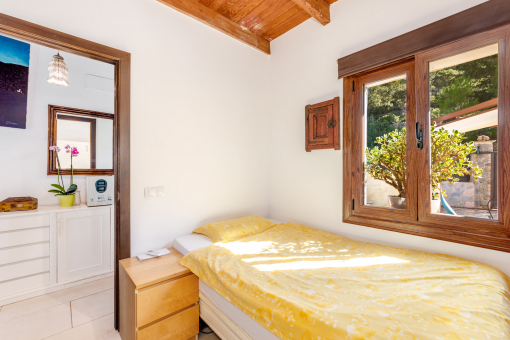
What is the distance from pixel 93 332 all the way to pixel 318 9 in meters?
3.33

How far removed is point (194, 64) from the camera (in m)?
2.25

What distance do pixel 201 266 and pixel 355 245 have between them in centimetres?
121

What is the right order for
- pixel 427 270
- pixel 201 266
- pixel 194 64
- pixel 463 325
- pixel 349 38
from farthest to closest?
pixel 194 64 < pixel 349 38 < pixel 201 266 < pixel 427 270 < pixel 463 325

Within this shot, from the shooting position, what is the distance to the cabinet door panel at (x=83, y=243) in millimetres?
2344

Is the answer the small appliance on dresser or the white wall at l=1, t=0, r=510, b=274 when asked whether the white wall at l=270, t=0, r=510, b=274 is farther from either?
the small appliance on dresser

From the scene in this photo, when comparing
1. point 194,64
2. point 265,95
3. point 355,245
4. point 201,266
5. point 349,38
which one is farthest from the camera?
point 265,95

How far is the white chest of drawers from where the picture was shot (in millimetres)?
2092

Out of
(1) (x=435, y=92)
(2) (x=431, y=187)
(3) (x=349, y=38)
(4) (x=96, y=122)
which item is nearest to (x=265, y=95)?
(3) (x=349, y=38)

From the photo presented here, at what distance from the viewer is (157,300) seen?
56.0 inches

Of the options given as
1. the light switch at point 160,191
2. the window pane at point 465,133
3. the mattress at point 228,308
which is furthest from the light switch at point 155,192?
the window pane at point 465,133

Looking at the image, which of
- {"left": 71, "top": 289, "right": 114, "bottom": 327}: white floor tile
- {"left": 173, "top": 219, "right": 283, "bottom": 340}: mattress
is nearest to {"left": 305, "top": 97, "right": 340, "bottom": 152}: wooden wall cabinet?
{"left": 173, "top": 219, "right": 283, "bottom": 340}: mattress

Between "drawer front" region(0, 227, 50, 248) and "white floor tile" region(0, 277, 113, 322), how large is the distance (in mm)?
539

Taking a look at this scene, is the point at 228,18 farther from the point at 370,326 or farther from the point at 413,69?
the point at 370,326

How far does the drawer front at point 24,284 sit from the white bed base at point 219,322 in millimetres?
1810
